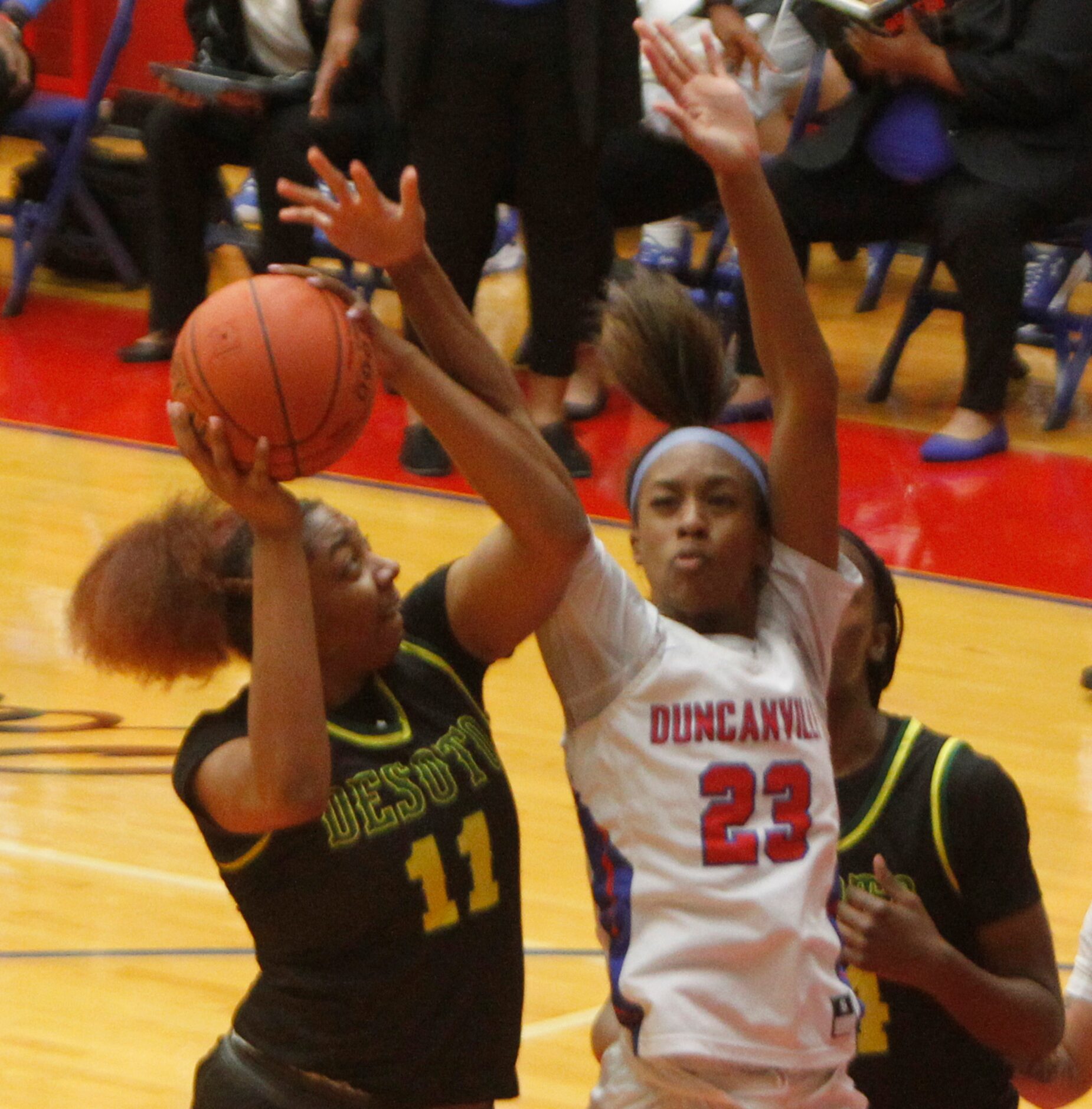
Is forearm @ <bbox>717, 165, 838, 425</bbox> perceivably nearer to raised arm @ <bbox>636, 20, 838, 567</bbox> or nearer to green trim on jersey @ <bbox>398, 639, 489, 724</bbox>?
raised arm @ <bbox>636, 20, 838, 567</bbox>

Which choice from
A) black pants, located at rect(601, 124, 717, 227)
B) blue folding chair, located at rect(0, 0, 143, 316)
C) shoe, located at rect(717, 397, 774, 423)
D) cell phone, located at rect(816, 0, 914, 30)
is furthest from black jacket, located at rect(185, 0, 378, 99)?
shoe, located at rect(717, 397, 774, 423)

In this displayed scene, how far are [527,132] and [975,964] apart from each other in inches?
150

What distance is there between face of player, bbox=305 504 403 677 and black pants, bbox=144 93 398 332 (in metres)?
4.15

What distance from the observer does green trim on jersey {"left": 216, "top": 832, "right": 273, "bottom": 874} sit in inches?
81.9

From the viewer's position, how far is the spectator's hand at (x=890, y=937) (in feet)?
6.73

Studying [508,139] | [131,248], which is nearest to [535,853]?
→ [508,139]

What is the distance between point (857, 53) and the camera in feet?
19.1

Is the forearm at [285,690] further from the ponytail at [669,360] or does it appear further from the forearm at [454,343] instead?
the ponytail at [669,360]

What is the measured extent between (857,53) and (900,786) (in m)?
4.10

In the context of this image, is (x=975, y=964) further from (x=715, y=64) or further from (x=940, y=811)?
(x=715, y=64)

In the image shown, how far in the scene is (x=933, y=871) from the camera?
2.20 m

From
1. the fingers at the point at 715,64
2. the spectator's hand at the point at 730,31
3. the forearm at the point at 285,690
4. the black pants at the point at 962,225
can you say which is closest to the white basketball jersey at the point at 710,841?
the forearm at the point at 285,690

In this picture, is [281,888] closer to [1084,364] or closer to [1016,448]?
[1016,448]

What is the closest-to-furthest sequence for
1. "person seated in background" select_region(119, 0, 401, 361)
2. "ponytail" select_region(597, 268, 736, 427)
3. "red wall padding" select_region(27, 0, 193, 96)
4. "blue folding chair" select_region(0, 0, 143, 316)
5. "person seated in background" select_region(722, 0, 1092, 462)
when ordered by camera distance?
"ponytail" select_region(597, 268, 736, 427), "person seated in background" select_region(722, 0, 1092, 462), "person seated in background" select_region(119, 0, 401, 361), "blue folding chair" select_region(0, 0, 143, 316), "red wall padding" select_region(27, 0, 193, 96)
